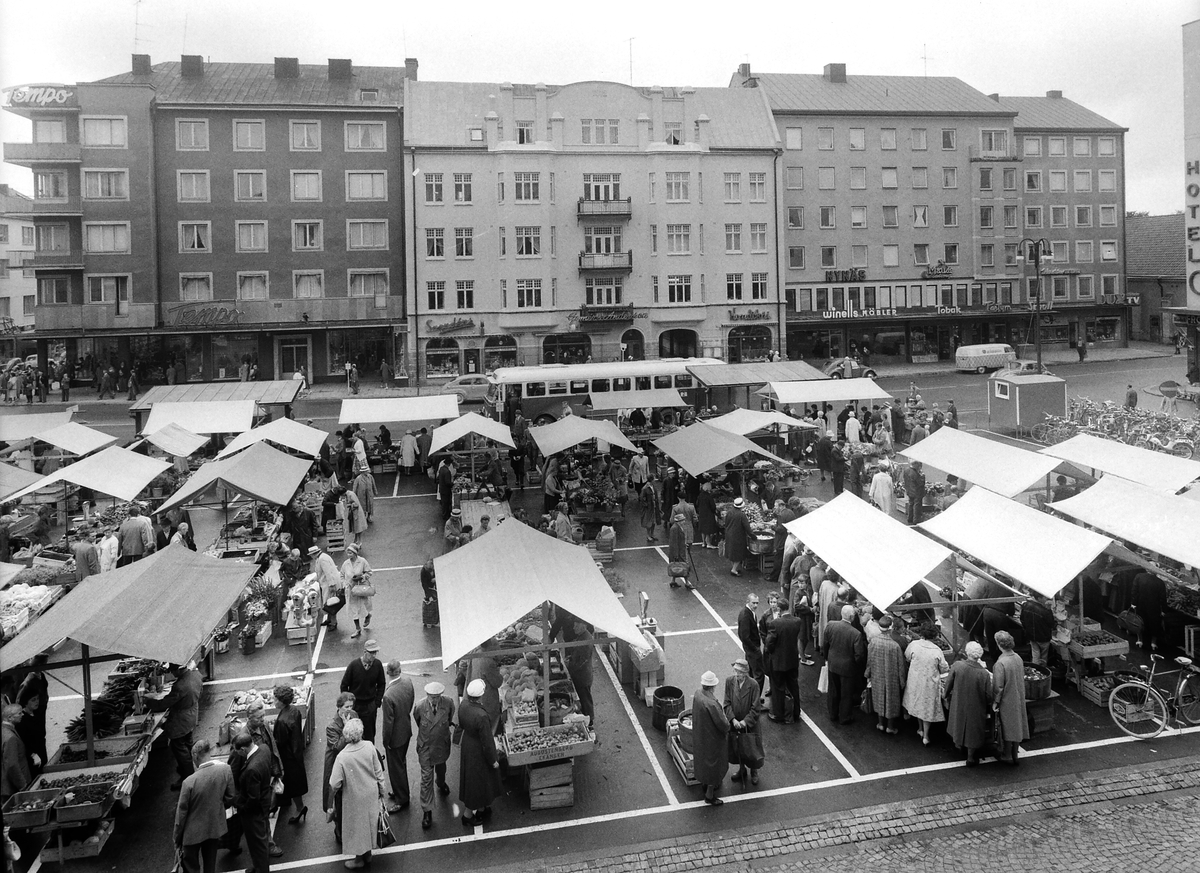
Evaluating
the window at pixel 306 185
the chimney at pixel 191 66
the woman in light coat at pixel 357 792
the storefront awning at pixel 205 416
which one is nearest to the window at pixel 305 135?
the window at pixel 306 185

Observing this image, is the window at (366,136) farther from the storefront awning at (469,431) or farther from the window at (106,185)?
the storefront awning at (469,431)

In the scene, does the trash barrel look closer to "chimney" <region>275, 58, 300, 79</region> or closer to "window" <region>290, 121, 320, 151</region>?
"window" <region>290, 121, 320, 151</region>

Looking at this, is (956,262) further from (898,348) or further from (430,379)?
(430,379)

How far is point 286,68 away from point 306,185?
8.23 metres

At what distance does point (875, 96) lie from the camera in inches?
2432

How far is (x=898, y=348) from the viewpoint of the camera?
6091cm

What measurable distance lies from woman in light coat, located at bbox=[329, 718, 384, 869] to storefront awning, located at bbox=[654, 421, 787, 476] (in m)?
13.3

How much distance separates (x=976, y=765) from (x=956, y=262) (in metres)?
56.3

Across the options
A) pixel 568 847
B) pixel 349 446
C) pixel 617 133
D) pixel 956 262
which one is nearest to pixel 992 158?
pixel 956 262

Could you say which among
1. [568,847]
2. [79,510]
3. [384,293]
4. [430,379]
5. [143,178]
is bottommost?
[568,847]

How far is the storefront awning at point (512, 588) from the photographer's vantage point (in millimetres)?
11578

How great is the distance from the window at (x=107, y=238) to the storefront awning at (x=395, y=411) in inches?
1102

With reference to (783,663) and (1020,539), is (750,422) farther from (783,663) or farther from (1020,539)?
(783,663)

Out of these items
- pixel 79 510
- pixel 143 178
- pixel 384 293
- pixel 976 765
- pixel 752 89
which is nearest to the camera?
pixel 976 765
